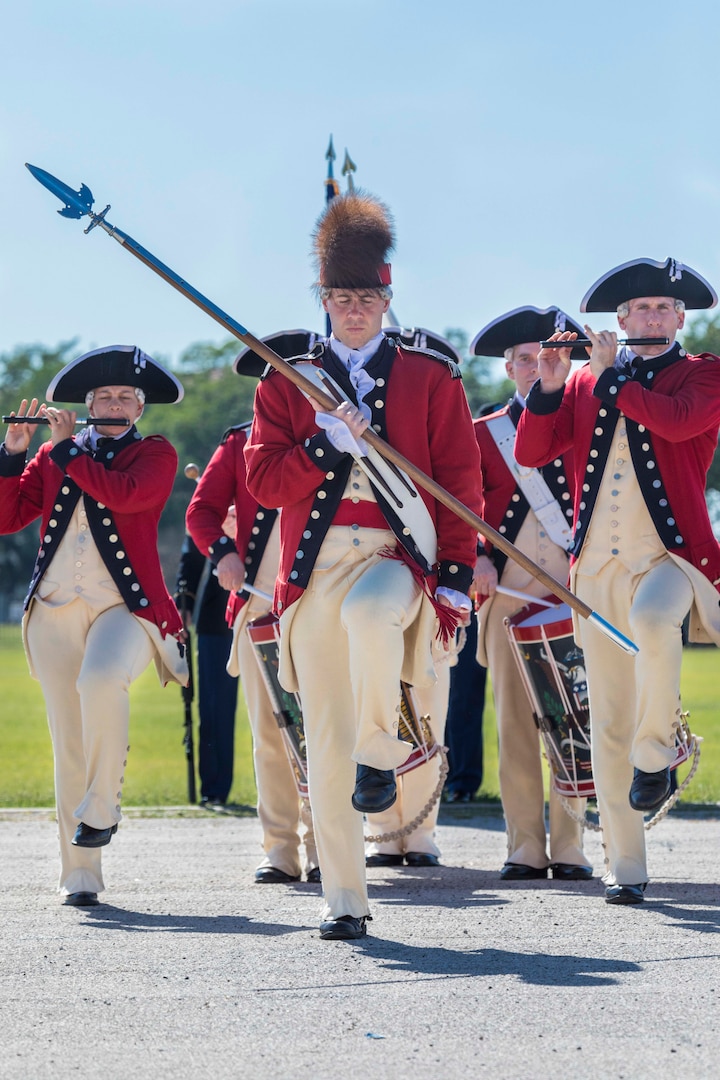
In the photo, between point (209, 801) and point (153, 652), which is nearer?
point (153, 652)

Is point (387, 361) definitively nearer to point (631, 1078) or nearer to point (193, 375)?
point (631, 1078)

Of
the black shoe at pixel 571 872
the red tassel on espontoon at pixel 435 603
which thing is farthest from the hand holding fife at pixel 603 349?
the black shoe at pixel 571 872

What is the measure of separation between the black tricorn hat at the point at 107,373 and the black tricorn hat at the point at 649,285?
1974 millimetres

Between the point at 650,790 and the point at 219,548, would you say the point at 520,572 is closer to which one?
the point at 219,548

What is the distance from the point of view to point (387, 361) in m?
6.60

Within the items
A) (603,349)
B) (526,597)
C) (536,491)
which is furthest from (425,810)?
(603,349)

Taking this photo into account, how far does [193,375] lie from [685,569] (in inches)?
3431

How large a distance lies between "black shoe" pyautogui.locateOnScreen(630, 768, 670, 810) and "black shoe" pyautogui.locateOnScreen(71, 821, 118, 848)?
224 cm

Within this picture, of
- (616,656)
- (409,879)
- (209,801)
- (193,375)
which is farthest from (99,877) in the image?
(193,375)

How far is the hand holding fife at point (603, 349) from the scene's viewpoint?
275 inches

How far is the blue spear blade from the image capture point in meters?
6.58

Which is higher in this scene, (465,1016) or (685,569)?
(685,569)

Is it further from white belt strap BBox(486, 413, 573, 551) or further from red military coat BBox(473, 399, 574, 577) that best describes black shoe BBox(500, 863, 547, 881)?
white belt strap BBox(486, 413, 573, 551)

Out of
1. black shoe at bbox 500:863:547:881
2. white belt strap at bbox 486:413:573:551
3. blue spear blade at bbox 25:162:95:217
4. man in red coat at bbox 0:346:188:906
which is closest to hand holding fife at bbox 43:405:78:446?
man in red coat at bbox 0:346:188:906
